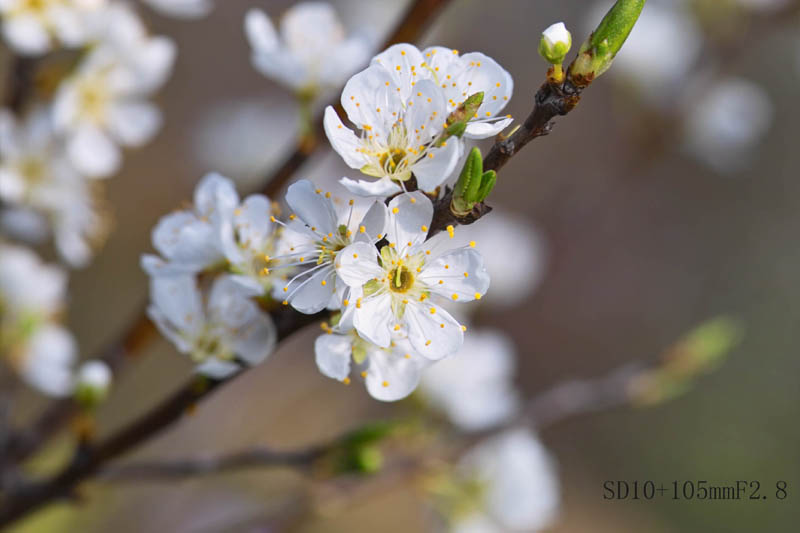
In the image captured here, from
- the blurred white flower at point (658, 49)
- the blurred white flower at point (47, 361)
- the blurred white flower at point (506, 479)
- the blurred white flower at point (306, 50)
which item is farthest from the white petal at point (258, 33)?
the blurred white flower at point (658, 49)

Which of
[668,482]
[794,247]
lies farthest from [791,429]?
[794,247]

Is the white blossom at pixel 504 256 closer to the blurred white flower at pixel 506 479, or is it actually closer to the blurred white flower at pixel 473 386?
the blurred white flower at pixel 473 386

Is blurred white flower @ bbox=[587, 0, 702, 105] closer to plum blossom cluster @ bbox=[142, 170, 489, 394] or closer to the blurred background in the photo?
the blurred background

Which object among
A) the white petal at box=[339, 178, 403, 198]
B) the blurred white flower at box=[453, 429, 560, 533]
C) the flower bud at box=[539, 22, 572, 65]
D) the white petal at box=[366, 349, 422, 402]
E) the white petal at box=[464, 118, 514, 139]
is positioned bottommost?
the blurred white flower at box=[453, 429, 560, 533]

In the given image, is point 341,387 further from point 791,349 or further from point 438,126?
point 791,349

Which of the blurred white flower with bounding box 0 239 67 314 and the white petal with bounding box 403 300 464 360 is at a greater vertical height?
the white petal with bounding box 403 300 464 360

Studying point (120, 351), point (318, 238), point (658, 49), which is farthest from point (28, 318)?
point (658, 49)

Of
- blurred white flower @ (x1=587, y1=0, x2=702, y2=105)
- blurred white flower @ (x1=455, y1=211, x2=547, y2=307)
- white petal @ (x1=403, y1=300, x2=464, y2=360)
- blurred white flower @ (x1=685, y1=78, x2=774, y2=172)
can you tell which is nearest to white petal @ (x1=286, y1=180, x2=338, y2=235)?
white petal @ (x1=403, y1=300, x2=464, y2=360)
